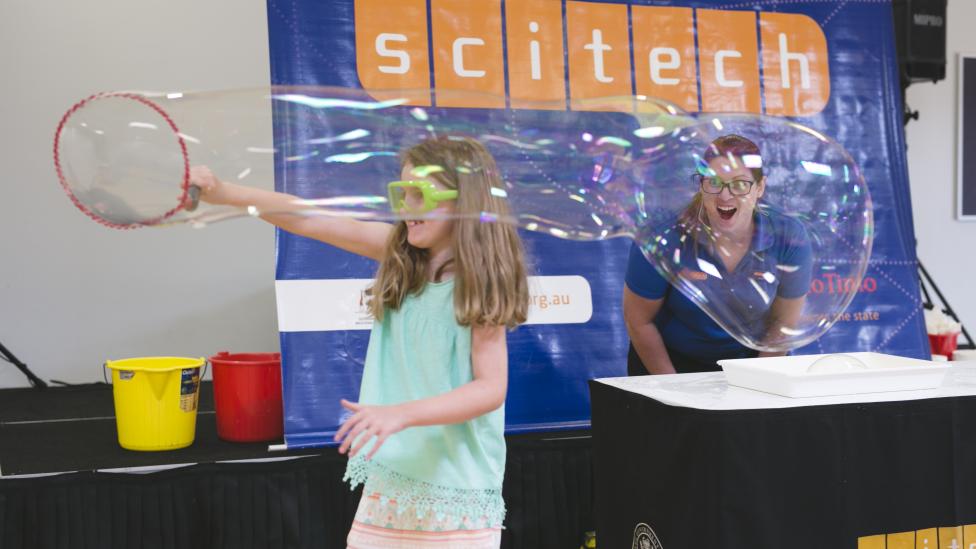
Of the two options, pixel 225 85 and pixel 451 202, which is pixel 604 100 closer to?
pixel 451 202

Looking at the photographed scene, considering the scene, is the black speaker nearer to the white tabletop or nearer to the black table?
the white tabletop

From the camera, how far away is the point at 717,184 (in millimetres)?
1493

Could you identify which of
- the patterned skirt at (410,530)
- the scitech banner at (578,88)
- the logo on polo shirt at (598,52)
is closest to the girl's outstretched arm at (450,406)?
the patterned skirt at (410,530)

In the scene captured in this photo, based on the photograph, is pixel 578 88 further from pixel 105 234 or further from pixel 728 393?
pixel 105 234

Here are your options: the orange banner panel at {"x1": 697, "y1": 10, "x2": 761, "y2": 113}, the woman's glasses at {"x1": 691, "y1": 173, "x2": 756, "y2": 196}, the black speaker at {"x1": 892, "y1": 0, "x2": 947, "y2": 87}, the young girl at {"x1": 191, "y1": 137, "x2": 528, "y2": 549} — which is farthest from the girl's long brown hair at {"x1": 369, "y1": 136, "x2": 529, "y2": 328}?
the black speaker at {"x1": 892, "y1": 0, "x2": 947, "y2": 87}

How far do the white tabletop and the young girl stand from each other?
0.37 m

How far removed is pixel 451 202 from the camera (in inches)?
48.2

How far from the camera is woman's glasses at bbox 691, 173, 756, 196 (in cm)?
149

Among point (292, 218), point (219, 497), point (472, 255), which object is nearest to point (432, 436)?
point (472, 255)

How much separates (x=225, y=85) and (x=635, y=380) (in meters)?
2.76

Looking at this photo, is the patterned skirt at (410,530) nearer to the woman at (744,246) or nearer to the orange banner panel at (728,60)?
the woman at (744,246)

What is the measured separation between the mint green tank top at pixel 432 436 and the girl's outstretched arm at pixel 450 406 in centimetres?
4

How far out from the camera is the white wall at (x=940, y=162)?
4.41 m

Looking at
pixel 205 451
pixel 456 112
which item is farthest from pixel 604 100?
pixel 205 451
